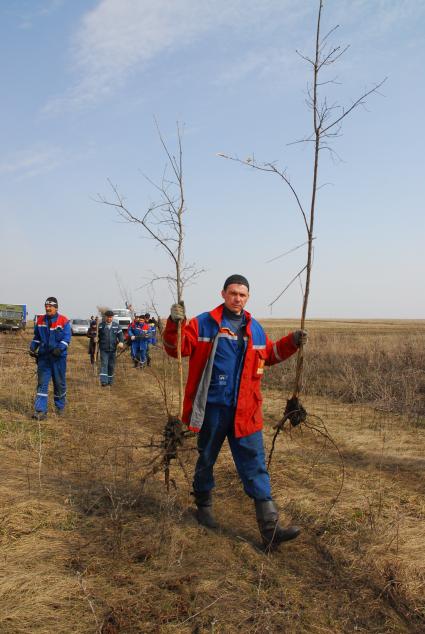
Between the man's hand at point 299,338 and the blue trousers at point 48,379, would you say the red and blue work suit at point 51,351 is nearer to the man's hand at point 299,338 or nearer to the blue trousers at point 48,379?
the blue trousers at point 48,379

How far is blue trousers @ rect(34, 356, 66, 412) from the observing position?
7.97 metres

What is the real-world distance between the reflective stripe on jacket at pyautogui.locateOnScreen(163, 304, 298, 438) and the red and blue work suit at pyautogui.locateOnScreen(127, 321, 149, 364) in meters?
11.2

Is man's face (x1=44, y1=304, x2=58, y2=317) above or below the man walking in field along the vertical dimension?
above

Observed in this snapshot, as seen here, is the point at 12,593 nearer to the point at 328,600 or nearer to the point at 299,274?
the point at 328,600

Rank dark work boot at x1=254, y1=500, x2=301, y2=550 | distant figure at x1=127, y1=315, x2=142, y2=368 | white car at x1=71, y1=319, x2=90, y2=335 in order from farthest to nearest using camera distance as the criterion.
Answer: white car at x1=71, y1=319, x2=90, y2=335
distant figure at x1=127, y1=315, x2=142, y2=368
dark work boot at x1=254, y1=500, x2=301, y2=550

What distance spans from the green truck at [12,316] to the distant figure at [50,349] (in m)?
24.5

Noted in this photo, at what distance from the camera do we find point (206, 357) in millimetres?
3865

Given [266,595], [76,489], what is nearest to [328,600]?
[266,595]

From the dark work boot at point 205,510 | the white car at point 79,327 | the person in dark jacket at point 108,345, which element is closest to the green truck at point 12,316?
the white car at point 79,327

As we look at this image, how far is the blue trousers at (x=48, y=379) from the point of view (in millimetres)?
7969

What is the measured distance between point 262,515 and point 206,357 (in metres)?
1.18

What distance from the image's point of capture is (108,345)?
12.2 meters

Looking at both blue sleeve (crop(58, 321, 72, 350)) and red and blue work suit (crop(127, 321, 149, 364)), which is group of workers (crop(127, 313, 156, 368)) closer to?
red and blue work suit (crop(127, 321, 149, 364))

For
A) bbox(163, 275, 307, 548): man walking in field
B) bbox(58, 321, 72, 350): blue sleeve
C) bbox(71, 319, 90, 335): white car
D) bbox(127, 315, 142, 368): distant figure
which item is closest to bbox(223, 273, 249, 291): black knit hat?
bbox(163, 275, 307, 548): man walking in field
